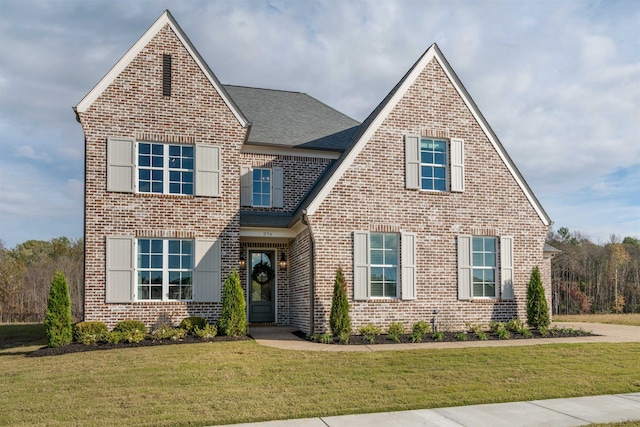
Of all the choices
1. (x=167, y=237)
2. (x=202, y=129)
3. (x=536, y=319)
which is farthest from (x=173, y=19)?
(x=536, y=319)

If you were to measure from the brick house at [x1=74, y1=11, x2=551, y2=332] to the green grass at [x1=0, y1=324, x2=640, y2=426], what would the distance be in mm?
3143

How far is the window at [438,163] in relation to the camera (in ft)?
51.0

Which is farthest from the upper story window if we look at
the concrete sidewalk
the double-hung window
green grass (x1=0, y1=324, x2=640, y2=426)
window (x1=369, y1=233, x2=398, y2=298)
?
the concrete sidewalk

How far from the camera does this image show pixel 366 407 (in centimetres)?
752

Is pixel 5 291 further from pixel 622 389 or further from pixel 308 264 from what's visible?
pixel 622 389

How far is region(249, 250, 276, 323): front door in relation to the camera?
58.7 ft

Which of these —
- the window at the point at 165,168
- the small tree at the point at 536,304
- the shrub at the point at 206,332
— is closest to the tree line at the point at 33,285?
the window at the point at 165,168

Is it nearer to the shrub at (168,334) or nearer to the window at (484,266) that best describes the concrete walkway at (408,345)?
the shrub at (168,334)

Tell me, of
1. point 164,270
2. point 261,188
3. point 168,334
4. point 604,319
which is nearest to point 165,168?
point 164,270

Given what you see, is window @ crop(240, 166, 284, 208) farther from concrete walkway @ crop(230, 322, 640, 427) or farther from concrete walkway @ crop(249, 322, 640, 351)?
concrete walkway @ crop(230, 322, 640, 427)

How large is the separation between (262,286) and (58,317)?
6799mm

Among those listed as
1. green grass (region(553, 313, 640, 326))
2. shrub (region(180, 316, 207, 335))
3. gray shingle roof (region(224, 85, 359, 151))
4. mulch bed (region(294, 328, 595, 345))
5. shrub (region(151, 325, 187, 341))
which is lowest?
green grass (region(553, 313, 640, 326))

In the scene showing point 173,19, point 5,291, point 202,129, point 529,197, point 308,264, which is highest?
point 173,19

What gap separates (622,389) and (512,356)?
2546mm
